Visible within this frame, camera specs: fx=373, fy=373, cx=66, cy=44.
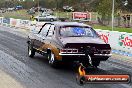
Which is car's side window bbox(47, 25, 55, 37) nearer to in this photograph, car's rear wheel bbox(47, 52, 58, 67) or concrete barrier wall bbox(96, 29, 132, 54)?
car's rear wheel bbox(47, 52, 58, 67)

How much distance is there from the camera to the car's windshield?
13.0 meters

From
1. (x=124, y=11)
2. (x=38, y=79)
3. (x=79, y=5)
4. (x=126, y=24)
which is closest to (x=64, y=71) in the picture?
(x=38, y=79)

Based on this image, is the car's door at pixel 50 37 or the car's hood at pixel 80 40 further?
the car's door at pixel 50 37

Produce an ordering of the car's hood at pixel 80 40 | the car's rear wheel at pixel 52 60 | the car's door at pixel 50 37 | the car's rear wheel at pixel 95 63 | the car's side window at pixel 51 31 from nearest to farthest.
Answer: the car's hood at pixel 80 40, the car's rear wheel at pixel 52 60, the car's rear wheel at pixel 95 63, the car's door at pixel 50 37, the car's side window at pixel 51 31

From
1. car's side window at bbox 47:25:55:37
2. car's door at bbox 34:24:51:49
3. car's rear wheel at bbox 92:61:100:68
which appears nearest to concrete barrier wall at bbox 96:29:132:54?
car's door at bbox 34:24:51:49

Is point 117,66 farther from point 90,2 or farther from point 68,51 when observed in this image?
point 90,2

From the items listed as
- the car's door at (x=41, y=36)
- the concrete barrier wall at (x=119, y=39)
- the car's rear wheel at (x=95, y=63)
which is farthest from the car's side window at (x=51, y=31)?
the concrete barrier wall at (x=119, y=39)

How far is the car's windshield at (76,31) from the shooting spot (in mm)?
13039

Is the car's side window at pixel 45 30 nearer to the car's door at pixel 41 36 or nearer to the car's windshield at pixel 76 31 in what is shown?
the car's door at pixel 41 36

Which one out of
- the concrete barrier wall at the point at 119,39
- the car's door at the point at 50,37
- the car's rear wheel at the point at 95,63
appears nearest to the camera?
the car's rear wheel at the point at 95,63

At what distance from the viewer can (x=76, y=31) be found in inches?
521

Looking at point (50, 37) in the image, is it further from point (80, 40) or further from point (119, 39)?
point (119, 39)

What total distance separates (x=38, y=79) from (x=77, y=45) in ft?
6.36

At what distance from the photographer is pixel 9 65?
13656 mm
